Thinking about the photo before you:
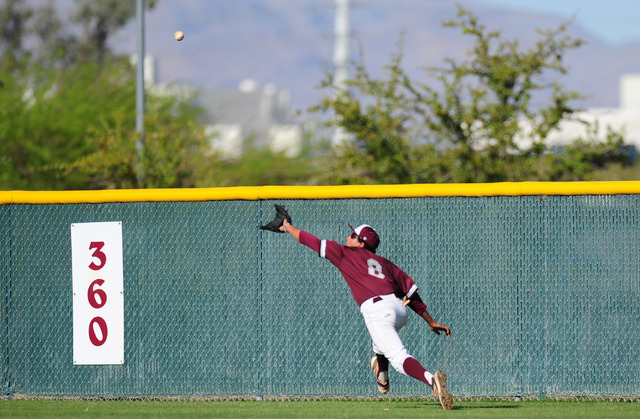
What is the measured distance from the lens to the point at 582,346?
8.02 metres

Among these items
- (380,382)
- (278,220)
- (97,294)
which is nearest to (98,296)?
(97,294)

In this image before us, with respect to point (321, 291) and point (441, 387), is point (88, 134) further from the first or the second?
point (441, 387)

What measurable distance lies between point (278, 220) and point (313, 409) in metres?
1.56

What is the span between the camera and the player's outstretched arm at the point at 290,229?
7.56 m

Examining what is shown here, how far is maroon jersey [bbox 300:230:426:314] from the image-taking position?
7.56 metres

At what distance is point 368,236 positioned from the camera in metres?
7.73

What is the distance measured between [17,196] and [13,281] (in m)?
0.78

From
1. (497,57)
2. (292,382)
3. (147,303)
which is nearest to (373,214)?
(292,382)

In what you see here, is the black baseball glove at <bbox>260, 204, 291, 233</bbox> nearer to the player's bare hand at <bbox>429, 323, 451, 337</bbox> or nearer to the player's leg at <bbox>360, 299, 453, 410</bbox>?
the player's leg at <bbox>360, 299, 453, 410</bbox>

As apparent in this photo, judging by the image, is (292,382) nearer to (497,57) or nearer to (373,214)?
(373,214)

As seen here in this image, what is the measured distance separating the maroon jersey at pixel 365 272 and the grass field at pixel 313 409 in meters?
0.87

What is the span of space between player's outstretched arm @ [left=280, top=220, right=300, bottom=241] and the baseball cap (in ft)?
1.72

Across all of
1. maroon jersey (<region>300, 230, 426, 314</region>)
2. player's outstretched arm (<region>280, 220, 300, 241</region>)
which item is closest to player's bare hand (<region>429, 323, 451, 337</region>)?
maroon jersey (<region>300, 230, 426, 314</region>)

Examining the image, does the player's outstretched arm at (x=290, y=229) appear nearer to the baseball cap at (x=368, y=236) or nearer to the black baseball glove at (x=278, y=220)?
the black baseball glove at (x=278, y=220)
